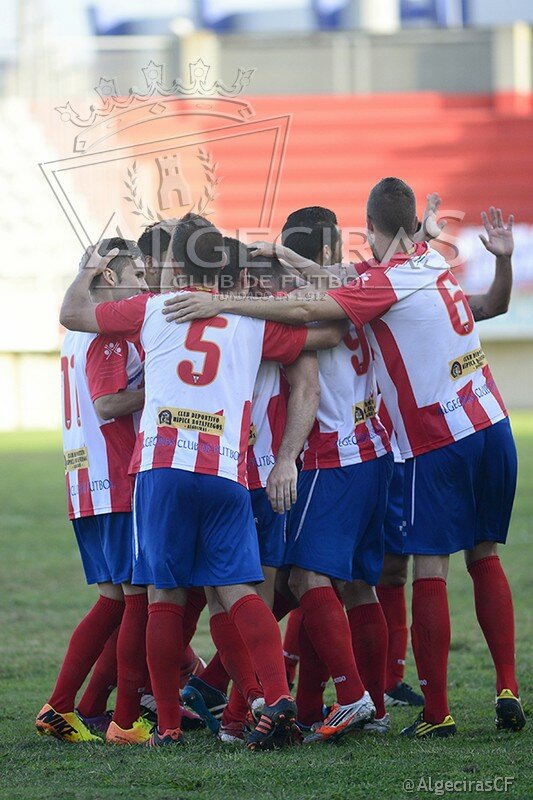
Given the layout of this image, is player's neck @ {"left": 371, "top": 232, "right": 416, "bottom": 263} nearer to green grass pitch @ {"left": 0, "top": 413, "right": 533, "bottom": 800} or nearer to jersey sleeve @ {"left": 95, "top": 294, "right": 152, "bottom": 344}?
jersey sleeve @ {"left": 95, "top": 294, "right": 152, "bottom": 344}

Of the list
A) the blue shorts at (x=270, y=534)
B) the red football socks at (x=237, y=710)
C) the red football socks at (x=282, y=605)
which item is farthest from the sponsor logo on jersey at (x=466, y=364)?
the red football socks at (x=237, y=710)

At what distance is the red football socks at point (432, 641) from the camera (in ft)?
15.8

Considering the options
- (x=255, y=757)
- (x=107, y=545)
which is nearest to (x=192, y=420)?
(x=107, y=545)

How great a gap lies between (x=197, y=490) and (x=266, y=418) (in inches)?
23.7

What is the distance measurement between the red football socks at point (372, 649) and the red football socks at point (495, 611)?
44cm

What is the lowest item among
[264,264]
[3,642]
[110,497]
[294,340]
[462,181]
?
[3,642]

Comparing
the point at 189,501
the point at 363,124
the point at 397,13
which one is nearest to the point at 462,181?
the point at 363,124

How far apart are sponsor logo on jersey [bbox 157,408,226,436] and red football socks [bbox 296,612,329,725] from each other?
1.02 m

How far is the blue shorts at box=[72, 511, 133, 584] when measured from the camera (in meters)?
5.04

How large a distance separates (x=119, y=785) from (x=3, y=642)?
140 inches

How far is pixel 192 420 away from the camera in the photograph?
4.61m

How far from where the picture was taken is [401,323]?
4992mm

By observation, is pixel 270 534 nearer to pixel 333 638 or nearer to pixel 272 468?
pixel 272 468

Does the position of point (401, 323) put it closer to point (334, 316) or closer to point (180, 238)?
point (334, 316)
